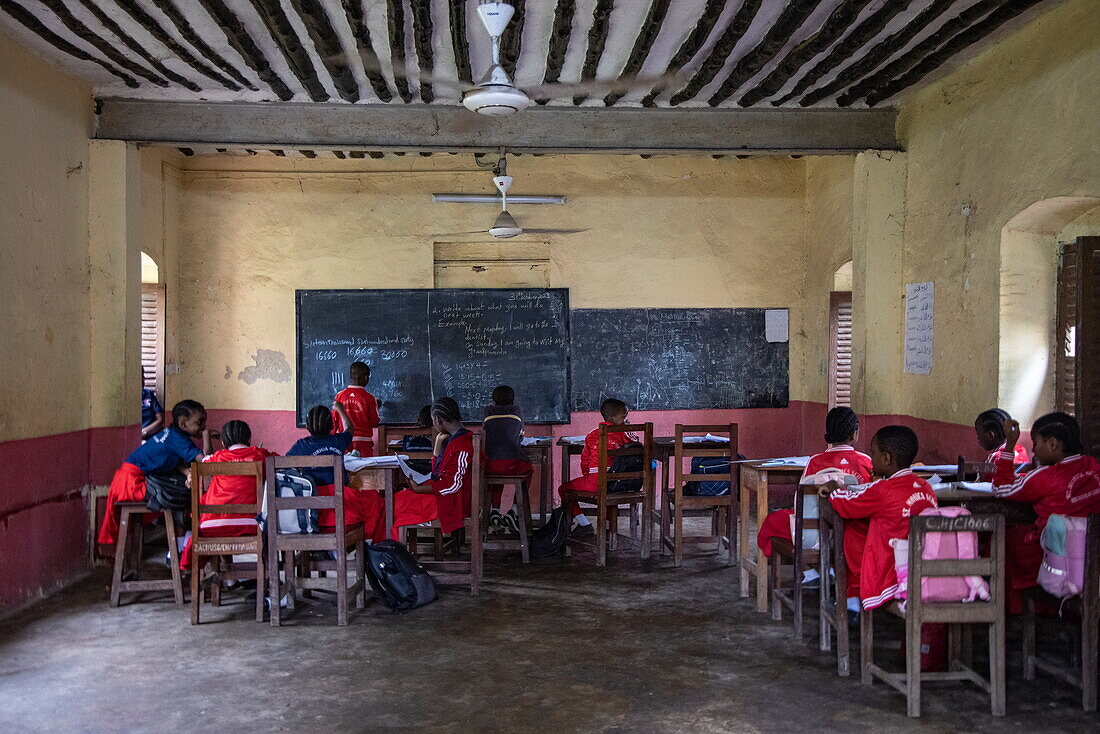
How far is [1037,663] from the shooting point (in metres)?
3.88

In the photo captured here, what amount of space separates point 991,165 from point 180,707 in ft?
17.1

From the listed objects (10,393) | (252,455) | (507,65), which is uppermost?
(507,65)

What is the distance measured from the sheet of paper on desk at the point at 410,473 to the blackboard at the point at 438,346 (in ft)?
9.07

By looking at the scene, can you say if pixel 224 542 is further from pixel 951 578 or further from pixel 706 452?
pixel 951 578

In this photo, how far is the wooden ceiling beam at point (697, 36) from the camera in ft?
15.7

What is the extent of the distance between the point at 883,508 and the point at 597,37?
307 cm

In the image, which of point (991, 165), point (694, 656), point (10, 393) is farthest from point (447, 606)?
point (991, 165)

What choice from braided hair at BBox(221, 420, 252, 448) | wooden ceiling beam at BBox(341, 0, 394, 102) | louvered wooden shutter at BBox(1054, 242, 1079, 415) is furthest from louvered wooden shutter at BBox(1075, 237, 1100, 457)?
braided hair at BBox(221, 420, 252, 448)

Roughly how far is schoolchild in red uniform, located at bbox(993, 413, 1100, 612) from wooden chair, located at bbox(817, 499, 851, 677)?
26.9 inches

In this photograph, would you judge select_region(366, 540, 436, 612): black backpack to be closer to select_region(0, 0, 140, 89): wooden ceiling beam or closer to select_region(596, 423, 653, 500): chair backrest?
select_region(596, 423, 653, 500): chair backrest

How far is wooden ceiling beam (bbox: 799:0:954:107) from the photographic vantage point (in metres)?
4.89

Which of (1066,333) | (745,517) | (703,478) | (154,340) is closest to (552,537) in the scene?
(703,478)

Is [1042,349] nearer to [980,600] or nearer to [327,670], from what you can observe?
[980,600]

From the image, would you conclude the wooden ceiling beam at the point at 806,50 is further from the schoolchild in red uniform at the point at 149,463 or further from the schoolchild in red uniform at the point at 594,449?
the schoolchild in red uniform at the point at 149,463
